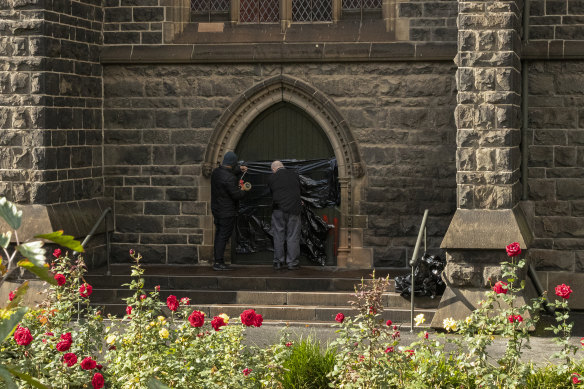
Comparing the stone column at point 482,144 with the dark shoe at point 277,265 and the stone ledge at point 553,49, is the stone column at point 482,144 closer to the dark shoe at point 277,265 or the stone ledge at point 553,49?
the stone ledge at point 553,49

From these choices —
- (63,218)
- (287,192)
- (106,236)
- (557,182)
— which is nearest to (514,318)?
(557,182)

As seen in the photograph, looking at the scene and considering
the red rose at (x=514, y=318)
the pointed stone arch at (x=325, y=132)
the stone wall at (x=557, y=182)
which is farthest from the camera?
the pointed stone arch at (x=325, y=132)

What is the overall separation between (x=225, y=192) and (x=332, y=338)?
12.1 feet

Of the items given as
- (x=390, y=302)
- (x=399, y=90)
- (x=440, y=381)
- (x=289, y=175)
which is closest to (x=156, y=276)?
(x=289, y=175)

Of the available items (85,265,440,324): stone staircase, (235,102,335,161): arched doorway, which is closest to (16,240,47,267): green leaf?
(85,265,440,324): stone staircase

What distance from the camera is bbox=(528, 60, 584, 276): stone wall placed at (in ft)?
41.4

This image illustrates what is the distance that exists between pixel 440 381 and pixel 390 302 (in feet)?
17.9

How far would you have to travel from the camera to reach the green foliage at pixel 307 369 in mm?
7262

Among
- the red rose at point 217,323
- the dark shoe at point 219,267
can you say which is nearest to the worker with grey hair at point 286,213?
the dark shoe at point 219,267

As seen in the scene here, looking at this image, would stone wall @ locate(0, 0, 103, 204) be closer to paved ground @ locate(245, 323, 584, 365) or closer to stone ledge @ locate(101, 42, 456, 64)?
stone ledge @ locate(101, 42, 456, 64)

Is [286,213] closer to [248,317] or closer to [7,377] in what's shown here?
[248,317]

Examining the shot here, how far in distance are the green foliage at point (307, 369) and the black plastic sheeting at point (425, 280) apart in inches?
175

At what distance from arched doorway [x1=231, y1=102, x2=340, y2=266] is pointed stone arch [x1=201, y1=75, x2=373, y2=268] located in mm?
178

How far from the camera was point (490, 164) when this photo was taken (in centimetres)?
1112
